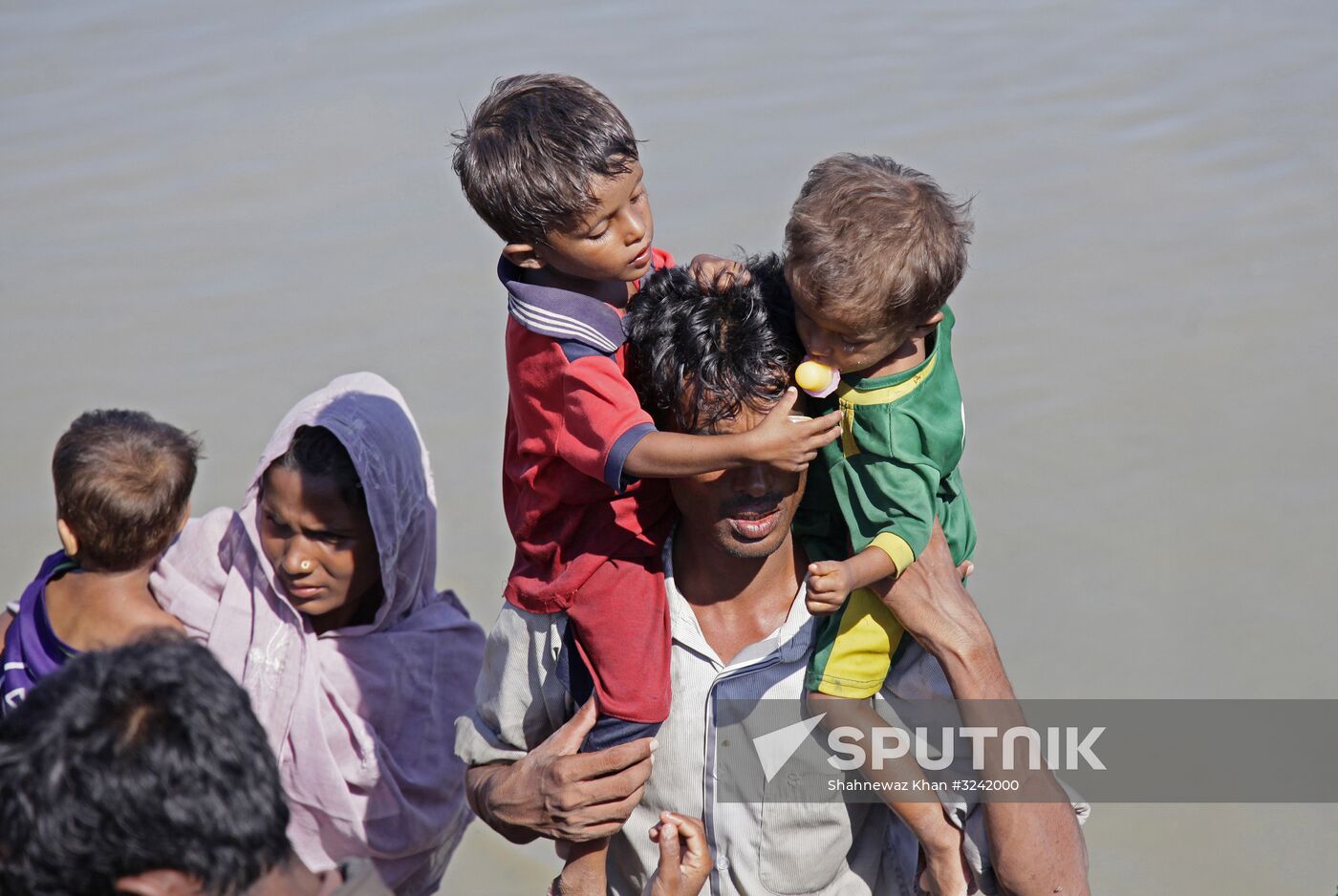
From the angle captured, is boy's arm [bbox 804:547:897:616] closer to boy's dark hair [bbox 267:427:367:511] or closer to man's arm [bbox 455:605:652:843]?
man's arm [bbox 455:605:652:843]

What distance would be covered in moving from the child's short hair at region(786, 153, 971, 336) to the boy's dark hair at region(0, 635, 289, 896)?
115 centimetres

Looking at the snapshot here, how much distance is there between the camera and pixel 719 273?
2461 mm

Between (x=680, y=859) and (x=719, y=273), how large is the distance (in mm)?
1112

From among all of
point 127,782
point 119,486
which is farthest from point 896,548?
point 119,486

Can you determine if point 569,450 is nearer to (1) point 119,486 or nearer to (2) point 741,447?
(2) point 741,447

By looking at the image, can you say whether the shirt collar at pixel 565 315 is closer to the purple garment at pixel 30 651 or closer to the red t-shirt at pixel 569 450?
the red t-shirt at pixel 569 450

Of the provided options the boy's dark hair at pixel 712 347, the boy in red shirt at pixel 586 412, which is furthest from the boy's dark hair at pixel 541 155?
the boy's dark hair at pixel 712 347

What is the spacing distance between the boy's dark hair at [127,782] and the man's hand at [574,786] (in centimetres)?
99

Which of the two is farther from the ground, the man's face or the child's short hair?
the child's short hair

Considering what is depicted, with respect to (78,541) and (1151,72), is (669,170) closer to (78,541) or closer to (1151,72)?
(1151,72)

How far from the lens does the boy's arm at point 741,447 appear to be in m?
2.24

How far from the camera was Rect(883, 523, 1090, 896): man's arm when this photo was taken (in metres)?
2.46

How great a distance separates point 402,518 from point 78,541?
0.69 meters

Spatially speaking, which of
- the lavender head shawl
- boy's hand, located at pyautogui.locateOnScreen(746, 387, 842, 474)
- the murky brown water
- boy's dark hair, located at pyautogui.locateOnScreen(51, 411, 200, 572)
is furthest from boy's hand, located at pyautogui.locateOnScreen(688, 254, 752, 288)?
the murky brown water
